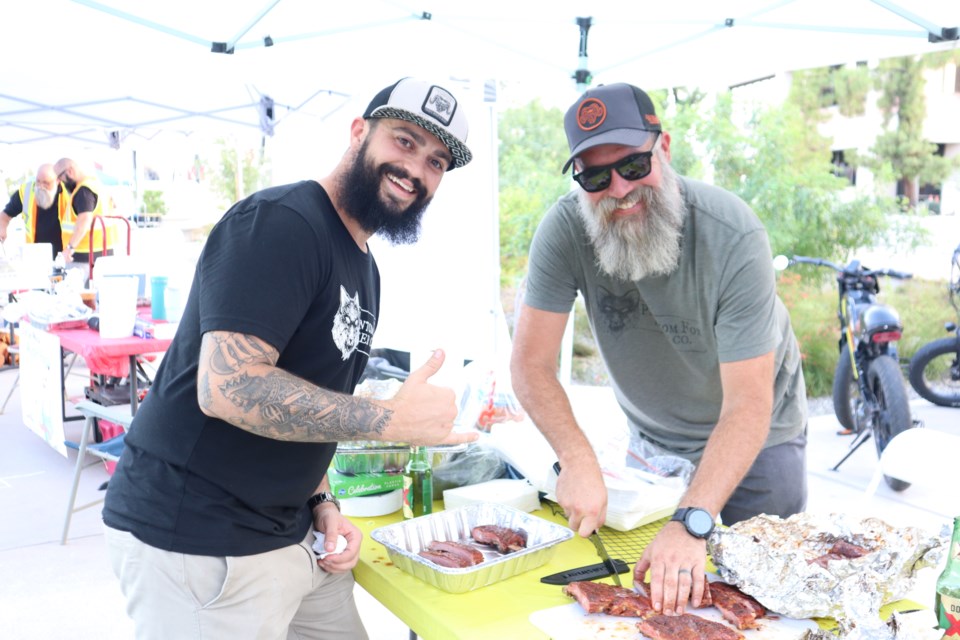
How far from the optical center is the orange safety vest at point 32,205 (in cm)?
809

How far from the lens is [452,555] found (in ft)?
5.97

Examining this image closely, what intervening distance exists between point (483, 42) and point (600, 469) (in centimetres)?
385

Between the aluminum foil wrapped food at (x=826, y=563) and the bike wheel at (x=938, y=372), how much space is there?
217 inches

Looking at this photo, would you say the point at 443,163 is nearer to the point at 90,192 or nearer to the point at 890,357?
the point at 890,357

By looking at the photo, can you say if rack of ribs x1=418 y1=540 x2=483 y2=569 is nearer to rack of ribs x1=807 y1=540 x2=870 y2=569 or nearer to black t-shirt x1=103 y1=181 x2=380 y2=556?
black t-shirt x1=103 y1=181 x2=380 y2=556

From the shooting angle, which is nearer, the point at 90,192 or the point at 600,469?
the point at 600,469

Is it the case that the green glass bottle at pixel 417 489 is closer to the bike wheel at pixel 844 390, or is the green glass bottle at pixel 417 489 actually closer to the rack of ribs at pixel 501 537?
the rack of ribs at pixel 501 537

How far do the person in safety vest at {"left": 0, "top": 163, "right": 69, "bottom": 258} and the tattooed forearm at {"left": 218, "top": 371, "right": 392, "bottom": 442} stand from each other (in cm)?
758

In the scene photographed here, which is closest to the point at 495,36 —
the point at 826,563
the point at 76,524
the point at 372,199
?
the point at 372,199

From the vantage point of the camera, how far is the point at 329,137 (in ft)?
20.7

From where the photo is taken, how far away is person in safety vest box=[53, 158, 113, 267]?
7914mm

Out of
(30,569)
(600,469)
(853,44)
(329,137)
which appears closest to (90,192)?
(329,137)

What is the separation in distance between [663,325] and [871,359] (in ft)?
11.6

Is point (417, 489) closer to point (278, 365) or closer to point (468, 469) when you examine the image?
point (468, 469)
